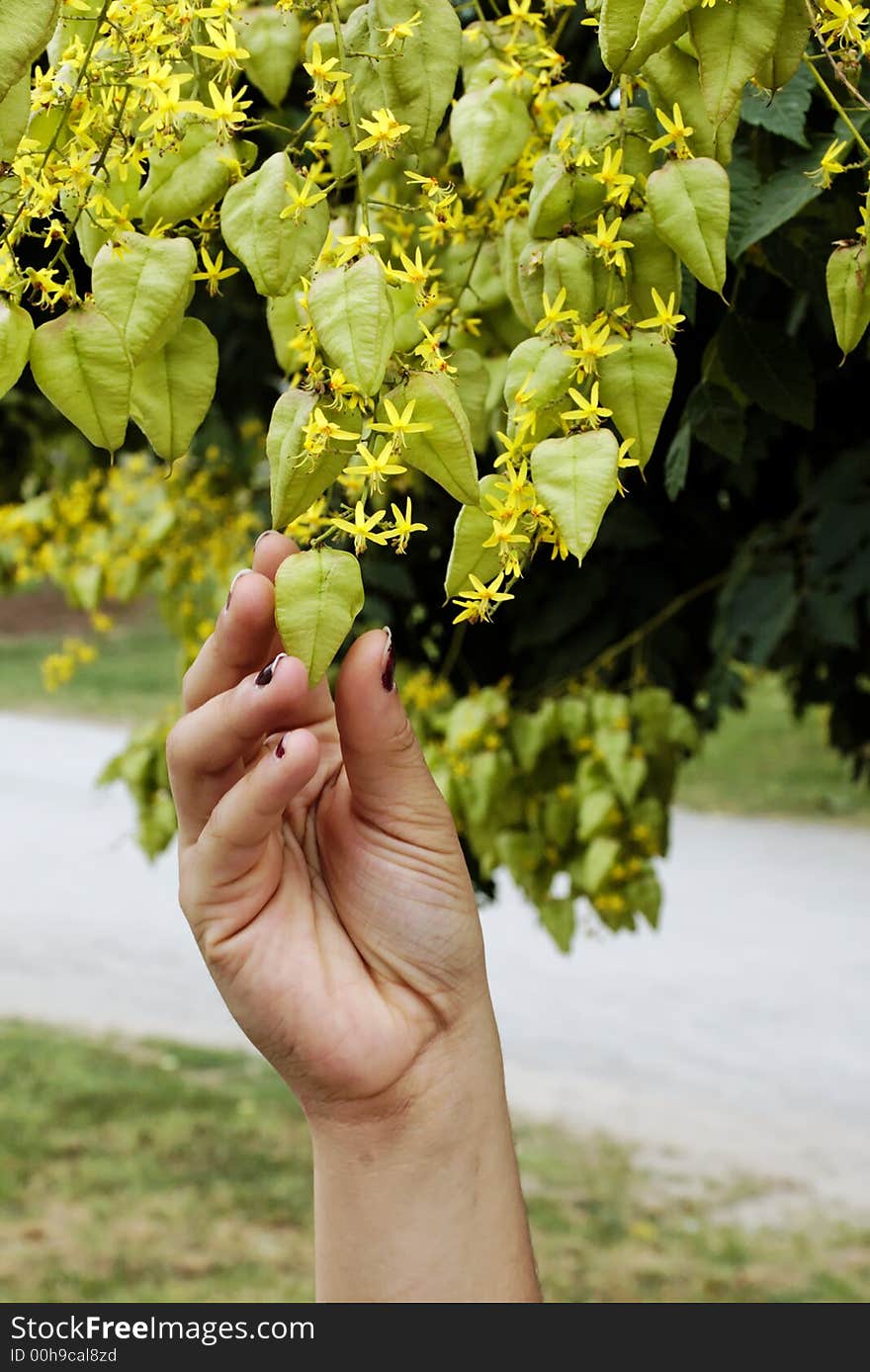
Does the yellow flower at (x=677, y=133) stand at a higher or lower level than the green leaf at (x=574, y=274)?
higher

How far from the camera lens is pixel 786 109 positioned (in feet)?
3.60

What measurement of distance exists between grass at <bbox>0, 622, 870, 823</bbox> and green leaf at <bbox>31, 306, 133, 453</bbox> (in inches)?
242

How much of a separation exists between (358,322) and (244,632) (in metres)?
0.28

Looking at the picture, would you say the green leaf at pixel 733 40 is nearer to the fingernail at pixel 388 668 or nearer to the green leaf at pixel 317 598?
the green leaf at pixel 317 598

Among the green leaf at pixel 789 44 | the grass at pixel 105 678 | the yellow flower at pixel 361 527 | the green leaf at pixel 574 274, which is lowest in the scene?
the grass at pixel 105 678

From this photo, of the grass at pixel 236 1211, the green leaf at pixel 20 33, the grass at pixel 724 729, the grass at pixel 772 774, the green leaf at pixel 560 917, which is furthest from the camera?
the grass at pixel 724 729

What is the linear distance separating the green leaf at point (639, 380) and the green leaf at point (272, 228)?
6.1 inches

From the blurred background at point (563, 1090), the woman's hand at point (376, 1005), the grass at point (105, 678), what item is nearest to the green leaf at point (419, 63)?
the woman's hand at point (376, 1005)

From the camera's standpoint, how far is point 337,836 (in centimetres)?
120

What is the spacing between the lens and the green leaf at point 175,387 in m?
0.83

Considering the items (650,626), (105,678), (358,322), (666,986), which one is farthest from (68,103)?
(105,678)

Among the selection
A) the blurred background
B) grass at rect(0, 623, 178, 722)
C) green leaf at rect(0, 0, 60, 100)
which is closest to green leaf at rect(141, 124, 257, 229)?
green leaf at rect(0, 0, 60, 100)
